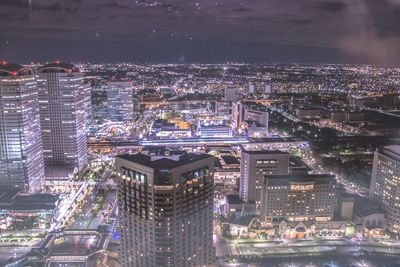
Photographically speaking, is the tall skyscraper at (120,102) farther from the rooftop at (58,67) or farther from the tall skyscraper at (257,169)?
the tall skyscraper at (257,169)

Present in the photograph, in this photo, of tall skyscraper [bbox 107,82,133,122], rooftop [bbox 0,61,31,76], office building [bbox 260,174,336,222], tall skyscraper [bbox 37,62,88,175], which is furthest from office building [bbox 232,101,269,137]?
rooftop [bbox 0,61,31,76]

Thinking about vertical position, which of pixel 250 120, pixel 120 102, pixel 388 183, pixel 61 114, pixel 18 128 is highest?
pixel 61 114

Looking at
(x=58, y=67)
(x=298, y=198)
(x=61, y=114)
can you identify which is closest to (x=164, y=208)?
(x=298, y=198)

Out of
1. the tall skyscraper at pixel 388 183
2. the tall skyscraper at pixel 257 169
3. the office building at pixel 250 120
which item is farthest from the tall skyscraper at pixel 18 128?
the office building at pixel 250 120

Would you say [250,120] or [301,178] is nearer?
[301,178]

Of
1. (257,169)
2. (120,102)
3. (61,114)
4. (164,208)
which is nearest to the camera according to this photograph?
(164,208)

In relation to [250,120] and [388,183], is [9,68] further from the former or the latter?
[250,120]

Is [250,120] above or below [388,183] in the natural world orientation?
below
